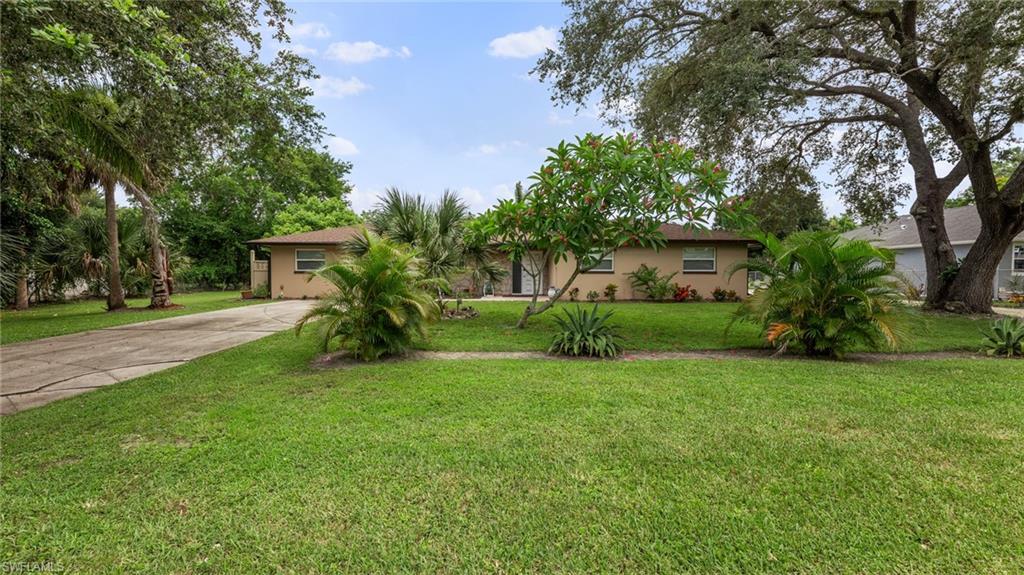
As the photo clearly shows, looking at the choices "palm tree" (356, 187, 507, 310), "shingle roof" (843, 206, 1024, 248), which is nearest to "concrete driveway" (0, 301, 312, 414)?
"palm tree" (356, 187, 507, 310)

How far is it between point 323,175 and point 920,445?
107 feet

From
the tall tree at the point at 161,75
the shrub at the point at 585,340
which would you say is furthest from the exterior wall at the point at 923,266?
the tall tree at the point at 161,75

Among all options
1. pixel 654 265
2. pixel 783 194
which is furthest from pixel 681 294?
pixel 783 194

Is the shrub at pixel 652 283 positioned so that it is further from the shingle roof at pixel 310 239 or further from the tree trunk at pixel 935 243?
the shingle roof at pixel 310 239

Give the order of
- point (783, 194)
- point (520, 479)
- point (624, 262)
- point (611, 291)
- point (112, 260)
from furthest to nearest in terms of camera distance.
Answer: point (624, 262) → point (611, 291) → point (783, 194) → point (112, 260) → point (520, 479)

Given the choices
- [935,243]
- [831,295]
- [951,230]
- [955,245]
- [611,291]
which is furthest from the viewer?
[951,230]

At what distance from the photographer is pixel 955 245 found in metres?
17.1

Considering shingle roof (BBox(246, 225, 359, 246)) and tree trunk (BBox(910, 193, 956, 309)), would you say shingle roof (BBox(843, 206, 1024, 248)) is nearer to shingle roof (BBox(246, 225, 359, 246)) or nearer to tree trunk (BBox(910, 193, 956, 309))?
tree trunk (BBox(910, 193, 956, 309))

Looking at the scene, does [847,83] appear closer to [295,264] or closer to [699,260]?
[699,260]

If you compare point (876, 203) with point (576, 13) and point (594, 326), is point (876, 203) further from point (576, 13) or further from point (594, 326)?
point (594, 326)

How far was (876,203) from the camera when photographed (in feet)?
42.2

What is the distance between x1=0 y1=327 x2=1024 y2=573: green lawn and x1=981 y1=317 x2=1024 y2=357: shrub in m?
2.77

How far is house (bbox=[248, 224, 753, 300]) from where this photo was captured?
51.8 ft

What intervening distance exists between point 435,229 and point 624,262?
8.82 m
